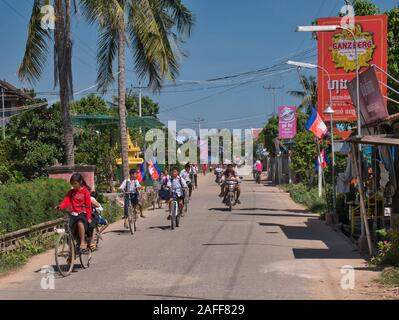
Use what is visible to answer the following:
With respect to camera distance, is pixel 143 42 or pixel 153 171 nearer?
pixel 143 42

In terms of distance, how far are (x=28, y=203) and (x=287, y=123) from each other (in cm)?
3547

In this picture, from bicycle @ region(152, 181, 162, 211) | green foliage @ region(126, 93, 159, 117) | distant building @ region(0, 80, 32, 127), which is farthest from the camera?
green foliage @ region(126, 93, 159, 117)

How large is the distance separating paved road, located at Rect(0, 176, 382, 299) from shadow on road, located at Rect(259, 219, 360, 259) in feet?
0.07

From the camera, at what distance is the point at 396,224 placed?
12281 mm

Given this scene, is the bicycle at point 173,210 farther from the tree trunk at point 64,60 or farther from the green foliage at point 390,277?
the green foliage at point 390,277

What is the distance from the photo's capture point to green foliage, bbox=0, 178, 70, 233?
41.3ft

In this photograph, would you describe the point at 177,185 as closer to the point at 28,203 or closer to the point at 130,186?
the point at 130,186

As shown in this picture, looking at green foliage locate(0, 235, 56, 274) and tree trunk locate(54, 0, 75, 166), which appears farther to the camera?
tree trunk locate(54, 0, 75, 166)

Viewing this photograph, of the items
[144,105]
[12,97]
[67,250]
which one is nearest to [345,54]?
[67,250]

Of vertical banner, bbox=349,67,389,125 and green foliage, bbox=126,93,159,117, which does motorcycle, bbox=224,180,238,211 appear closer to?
vertical banner, bbox=349,67,389,125

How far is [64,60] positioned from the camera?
18359 mm


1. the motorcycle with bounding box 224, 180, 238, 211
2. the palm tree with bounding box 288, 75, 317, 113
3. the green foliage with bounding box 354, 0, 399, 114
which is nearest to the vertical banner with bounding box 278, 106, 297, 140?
the palm tree with bounding box 288, 75, 317, 113

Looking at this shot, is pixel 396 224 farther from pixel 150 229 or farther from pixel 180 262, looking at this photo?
pixel 150 229
